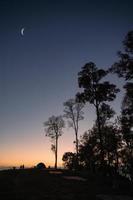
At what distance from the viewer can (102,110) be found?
41844mm

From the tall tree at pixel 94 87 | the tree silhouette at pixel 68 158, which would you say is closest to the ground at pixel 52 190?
the tall tree at pixel 94 87

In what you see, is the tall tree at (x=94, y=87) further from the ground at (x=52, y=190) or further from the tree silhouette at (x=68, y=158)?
the tree silhouette at (x=68, y=158)

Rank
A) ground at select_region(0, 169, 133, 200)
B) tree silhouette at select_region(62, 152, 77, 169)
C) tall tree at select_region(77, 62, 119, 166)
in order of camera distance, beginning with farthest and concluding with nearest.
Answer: tree silhouette at select_region(62, 152, 77, 169) → tall tree at select_region(77, 62, 119, 166) → ground at select_region(0, 169, 133, 200)

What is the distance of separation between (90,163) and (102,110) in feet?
92.1

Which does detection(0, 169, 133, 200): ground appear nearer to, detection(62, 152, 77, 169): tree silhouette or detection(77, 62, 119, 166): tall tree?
detection(77, 62, 119, 166): tall tree

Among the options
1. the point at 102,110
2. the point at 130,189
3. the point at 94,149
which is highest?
the point at 102,110

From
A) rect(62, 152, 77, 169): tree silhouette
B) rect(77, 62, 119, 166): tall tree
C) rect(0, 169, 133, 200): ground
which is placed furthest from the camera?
rect(62, 152, 77, 169): tree silhouette

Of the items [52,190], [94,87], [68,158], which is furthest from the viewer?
[68,158]

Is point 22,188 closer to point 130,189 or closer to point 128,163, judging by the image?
point 130,189

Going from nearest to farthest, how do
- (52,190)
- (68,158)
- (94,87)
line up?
(52,190)
(94,87)
(68,158)

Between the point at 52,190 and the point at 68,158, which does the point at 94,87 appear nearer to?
the point at 52,190

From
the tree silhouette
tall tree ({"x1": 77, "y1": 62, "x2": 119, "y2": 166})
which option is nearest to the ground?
tall tree ({"x1": 77, "y1": 62, "x2": 119, "y2": 166})

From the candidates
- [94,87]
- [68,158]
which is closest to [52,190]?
[94,87]

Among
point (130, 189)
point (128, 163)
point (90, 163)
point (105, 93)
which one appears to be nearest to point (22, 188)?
point (130, 189)
